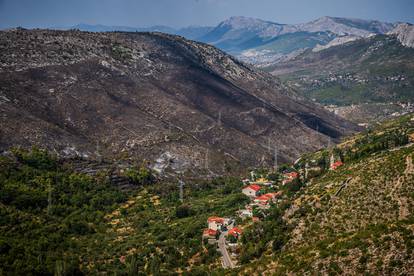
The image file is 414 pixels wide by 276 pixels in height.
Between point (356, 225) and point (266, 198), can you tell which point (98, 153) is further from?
point (356, 225)

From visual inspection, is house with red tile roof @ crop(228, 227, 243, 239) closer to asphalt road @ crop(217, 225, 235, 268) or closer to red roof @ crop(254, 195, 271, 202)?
asphalt road @ crop(217, 225, 235, 268)

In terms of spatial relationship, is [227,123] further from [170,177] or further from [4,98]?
[4,98]

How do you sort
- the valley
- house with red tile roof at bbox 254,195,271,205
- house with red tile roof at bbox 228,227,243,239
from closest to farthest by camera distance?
the valley → house with red tile roof at bbox 228,227,243,239 → house with red tile roof at bbox 254,195,271,205

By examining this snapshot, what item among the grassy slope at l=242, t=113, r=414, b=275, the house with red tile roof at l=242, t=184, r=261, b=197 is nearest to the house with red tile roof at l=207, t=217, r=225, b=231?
the grassy slope at l=242, t=113, r=414, b=275

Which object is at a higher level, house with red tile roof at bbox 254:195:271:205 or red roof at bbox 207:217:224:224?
house with red tile roof at bbox 254:195:271:205

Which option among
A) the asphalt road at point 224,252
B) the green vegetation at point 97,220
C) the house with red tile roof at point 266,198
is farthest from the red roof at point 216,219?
the house with red tile roof at point 266,198
